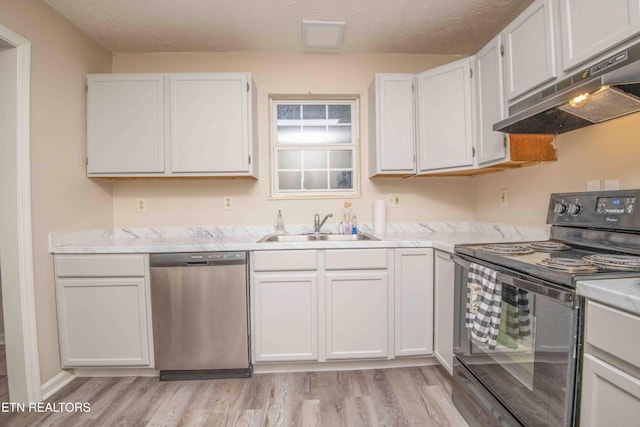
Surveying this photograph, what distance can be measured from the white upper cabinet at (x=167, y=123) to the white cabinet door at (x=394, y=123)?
989 mm

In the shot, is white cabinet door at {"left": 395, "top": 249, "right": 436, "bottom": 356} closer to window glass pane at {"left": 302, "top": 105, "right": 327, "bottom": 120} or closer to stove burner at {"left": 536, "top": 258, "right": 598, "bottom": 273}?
stove burner at {"left": 536, "top": 258, "right": 598, "bottom": 273}

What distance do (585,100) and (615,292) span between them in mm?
890

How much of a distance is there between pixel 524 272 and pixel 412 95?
1590 millimetres

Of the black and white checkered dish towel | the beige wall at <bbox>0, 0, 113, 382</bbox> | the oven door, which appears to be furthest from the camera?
the beige wall at <bbox>0, 0, 113, 382</bbox>

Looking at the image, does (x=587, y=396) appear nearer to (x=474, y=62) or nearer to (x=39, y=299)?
(x=474, y=62)

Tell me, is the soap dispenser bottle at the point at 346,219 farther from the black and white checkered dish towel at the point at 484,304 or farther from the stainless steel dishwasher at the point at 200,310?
the black and white checkered dish towel at the point at 484,304

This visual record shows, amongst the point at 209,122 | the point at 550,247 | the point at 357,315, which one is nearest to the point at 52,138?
the point at 209,122

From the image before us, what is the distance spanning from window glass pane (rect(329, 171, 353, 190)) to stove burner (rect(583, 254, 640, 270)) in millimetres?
1740

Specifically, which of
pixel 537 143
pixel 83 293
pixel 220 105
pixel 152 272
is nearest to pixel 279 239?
pixel 152 272

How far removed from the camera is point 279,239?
2.40 metres

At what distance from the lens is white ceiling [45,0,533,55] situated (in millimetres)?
1930

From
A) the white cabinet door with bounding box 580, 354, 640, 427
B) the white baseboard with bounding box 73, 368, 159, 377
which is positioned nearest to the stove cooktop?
the white cabinet door with bounding box 580, 354, 640, 427

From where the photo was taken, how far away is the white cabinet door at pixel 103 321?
1912 millimetres
